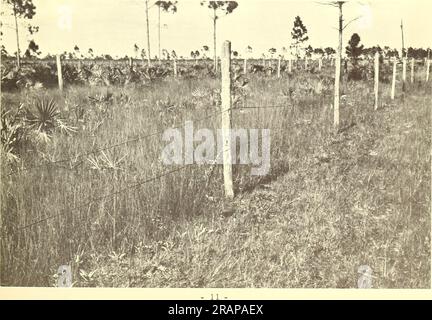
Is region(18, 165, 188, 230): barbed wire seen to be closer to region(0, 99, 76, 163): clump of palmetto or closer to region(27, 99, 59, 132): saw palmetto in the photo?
region(0, 99, 76, 163): clump of palmetto

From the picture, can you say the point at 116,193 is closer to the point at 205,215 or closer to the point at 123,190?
the point at 123,190

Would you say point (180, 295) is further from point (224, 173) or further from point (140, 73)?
point (140, 73)

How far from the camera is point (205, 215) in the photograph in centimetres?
495

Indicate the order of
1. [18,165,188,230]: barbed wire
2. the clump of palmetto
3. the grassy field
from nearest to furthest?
the grassy field, [18,165,188,230]: barbed wire, the clump of palmetto

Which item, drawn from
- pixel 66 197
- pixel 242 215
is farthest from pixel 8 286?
pixel 242 215

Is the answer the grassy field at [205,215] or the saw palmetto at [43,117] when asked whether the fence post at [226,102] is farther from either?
the saw palmetto at [43,117]

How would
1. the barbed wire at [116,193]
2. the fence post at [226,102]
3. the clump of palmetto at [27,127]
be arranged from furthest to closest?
1. the clump of palmetto at [27,127]
2. the fence post at [226,102]
3. the barbed wire at [116,193]

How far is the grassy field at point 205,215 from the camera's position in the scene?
4418 millimetres

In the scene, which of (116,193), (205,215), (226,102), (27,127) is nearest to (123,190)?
(116,193)

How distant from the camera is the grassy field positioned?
442cm

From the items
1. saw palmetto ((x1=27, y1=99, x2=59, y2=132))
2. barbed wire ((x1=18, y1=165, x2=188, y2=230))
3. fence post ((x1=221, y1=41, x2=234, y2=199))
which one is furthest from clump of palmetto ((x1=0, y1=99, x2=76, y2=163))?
fence post ((x1=221, y1=41, x2=234, y2=199))

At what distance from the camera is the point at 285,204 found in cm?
525

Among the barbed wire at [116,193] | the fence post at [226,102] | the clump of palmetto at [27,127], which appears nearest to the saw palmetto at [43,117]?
the clump of palmetto at [27,127]
